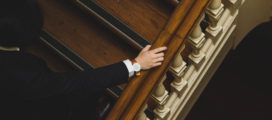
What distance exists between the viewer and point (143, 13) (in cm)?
394

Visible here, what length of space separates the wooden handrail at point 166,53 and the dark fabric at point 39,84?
11 centimetres

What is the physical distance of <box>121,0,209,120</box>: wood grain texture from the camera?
121 inches

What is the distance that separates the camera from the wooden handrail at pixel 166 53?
10.0 feet

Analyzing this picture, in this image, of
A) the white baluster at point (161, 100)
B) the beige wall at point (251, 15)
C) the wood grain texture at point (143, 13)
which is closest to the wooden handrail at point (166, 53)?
the white baluster at point (161, 100)

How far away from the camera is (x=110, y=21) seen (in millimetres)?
3826

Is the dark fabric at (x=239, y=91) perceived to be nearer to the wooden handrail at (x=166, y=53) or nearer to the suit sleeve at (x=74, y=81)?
the wooden handrail at (x=166, y=53)

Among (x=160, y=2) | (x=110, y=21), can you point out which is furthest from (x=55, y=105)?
(x=160, y=2)

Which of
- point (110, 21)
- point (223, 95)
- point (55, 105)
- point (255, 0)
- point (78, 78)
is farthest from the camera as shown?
point (223, 95)

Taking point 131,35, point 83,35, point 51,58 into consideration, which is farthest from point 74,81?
point 51,58

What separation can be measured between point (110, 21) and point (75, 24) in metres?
0.33

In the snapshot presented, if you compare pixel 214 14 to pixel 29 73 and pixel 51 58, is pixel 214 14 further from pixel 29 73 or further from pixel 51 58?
pixel 29 73

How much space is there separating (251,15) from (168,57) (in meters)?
1.91

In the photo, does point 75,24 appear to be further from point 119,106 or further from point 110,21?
point 119,106

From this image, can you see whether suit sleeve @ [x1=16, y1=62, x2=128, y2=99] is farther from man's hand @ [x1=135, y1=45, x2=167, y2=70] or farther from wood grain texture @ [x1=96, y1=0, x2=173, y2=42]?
wood grain texture @ [x1=96, y1=0, x2=173, y2=42]
